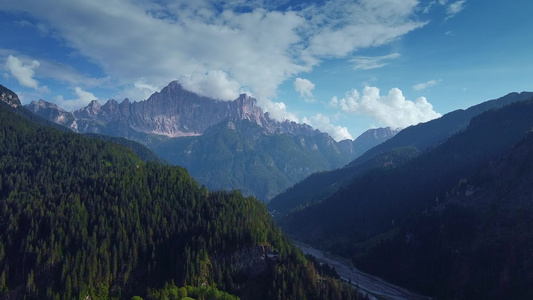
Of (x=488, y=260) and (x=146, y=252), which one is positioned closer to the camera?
(x=146, y=252)

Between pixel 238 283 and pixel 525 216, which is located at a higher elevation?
pixel 525 216

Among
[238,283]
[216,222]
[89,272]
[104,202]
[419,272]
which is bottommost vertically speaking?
[419,272]

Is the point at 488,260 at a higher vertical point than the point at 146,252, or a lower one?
lower

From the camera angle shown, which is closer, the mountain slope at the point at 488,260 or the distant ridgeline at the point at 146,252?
the distant ridgeline at the point at 146,252

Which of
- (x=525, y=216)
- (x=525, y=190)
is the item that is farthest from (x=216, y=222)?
(x=525, y=190)

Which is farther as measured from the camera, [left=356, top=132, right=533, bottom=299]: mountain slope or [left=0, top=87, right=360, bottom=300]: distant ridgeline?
[left=356, top=132, right=533, bottom=299]: mountain slope

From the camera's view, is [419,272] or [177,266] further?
[419,272]

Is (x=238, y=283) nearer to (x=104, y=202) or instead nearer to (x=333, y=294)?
(x=333, y=294)

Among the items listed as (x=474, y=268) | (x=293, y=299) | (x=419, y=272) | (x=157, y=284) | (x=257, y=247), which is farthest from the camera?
(x=419, y=272)
